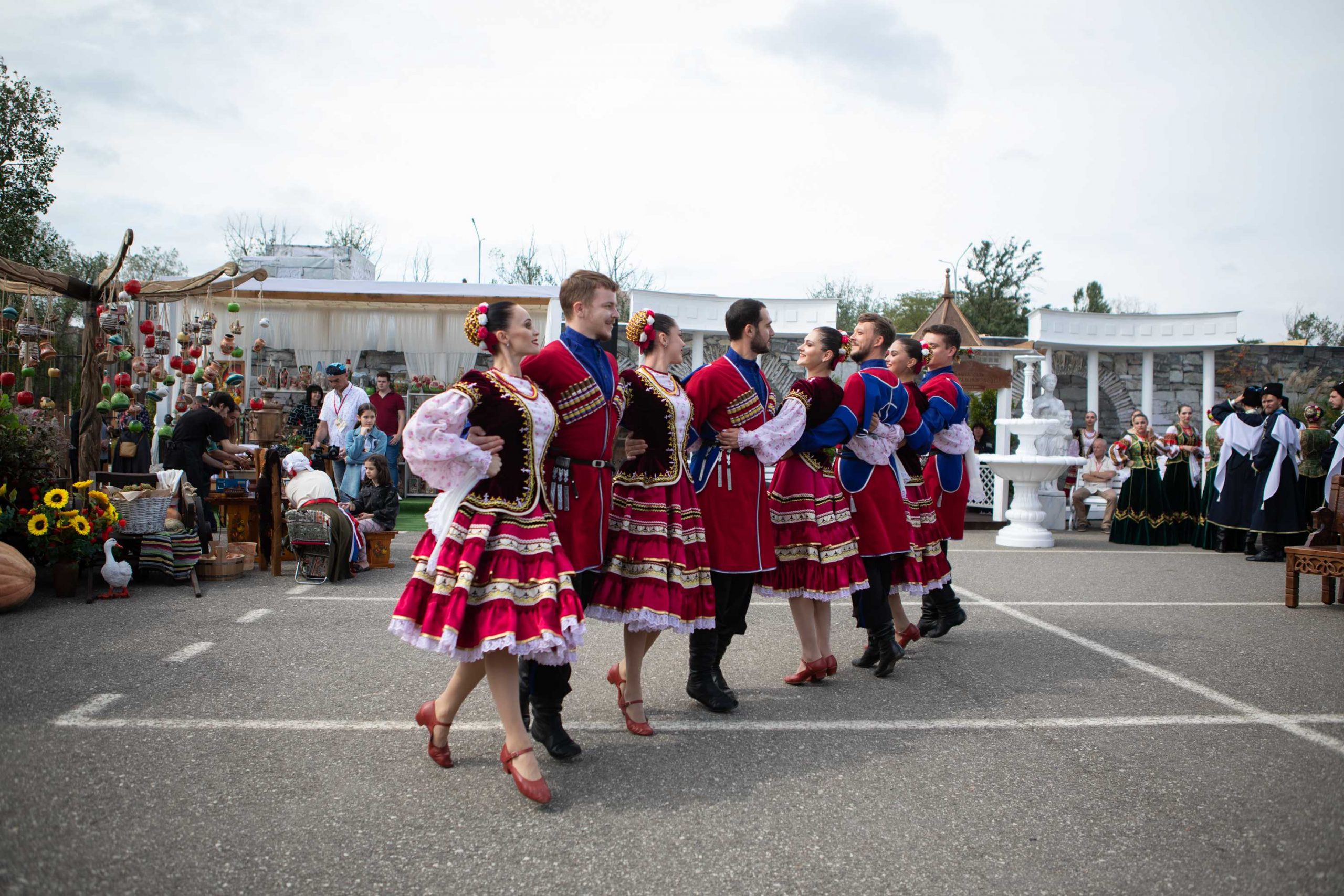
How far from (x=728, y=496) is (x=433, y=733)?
1.59m

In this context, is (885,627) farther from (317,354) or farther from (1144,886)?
(317,354)

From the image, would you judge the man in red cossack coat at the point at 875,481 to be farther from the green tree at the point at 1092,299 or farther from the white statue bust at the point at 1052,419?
the green tree at the point at 1092,299

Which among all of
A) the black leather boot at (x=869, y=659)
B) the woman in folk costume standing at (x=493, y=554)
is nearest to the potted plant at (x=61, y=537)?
the woman in folk costume standing at (x=493, y=554)

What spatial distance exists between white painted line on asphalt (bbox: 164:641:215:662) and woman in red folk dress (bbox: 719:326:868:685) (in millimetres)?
3068

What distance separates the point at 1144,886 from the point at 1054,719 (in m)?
1.60

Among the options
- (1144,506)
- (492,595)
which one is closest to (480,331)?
(492,595)

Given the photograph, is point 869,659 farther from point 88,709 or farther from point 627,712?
point 88,709

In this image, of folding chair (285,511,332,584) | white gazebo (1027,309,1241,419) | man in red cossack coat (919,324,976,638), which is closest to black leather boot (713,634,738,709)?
man in red cossack coat (919,324,976,638)

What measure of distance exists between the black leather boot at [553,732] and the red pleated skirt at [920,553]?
2.35 meters

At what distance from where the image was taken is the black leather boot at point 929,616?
589cm

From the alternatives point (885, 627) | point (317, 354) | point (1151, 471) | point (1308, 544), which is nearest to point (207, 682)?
point (885, 627)

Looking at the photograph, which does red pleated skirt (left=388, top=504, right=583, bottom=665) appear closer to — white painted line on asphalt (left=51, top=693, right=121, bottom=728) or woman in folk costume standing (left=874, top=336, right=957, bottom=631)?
white painted line on asphalt (left=51, top=693, right=121, bottom=728)

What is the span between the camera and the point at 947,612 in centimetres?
583

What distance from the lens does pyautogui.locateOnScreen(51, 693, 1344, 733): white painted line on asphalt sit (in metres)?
3.90
